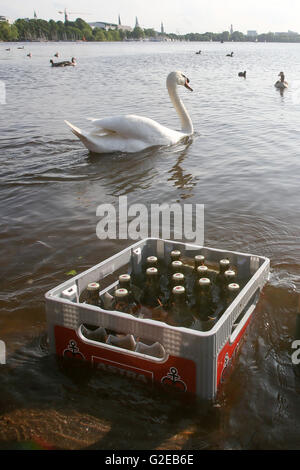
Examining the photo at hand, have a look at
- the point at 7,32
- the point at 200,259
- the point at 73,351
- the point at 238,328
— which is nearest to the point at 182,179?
the point at 200,259

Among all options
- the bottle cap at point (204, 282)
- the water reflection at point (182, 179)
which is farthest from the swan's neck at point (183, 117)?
the bottle cap at point (204, 282)

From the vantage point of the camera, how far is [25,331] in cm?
389

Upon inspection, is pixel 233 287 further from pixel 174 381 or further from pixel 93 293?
pixel 93 293

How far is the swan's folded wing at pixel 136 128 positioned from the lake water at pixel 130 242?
0.35 meters

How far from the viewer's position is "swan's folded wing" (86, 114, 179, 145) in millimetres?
9703

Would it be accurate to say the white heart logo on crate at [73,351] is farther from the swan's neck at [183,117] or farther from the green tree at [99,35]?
the green tree at [99,35]

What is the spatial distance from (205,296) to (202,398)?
35.2 inches

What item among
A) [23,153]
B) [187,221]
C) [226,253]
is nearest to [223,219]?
[187,221]

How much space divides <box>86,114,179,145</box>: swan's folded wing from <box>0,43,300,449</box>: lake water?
35cm

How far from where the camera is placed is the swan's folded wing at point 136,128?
9703 mm

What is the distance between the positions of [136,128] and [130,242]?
4914mm

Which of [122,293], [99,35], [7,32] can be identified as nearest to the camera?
[122,293]

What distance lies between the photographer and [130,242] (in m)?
5.79

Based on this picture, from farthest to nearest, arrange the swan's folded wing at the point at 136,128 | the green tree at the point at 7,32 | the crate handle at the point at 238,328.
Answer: the green tree at the point at 7,32
the swan's folded wing at the point at 136,128
the crate handle at the point at 238,328
